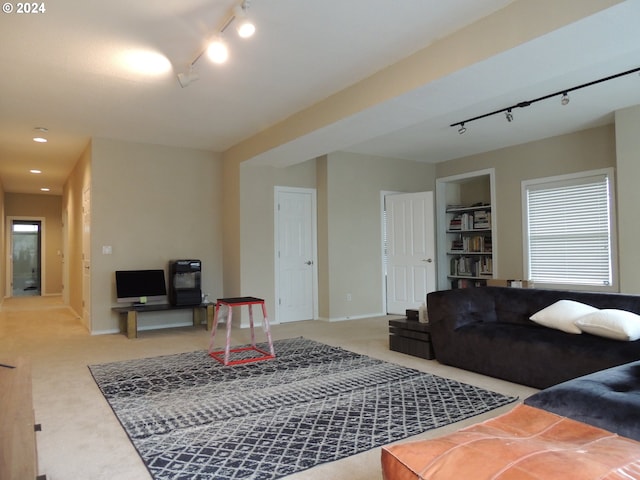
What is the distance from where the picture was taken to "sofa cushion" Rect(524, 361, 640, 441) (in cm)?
171

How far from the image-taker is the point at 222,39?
3.18 metres

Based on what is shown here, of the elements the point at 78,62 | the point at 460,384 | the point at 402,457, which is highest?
the point at 78,62

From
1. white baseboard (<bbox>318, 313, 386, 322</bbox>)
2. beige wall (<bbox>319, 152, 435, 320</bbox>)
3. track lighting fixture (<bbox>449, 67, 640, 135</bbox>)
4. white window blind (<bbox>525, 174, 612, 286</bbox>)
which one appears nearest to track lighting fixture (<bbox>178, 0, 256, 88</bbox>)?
track lighting fixture (<bbox>449, 67, 640, 135</bbox>)

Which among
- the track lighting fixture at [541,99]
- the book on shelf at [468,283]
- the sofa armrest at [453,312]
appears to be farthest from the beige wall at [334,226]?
the sofa armrest at [453,312]

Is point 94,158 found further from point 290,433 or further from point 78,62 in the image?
point 290,433

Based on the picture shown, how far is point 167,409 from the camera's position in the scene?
293 cm

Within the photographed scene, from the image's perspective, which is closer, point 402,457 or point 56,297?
point 402,457

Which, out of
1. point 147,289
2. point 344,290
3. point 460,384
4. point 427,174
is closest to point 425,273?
point 344,290

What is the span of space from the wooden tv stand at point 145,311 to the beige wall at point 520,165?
4.42 meters

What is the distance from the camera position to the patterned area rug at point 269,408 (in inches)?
87.8

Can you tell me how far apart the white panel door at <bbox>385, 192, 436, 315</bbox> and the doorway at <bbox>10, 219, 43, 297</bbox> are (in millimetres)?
9591

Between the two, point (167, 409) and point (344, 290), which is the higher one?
point (344, 290)

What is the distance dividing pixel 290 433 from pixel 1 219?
9.69m

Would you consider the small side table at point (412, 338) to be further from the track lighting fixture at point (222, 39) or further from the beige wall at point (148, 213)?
the beige wall at point (148, 213)
